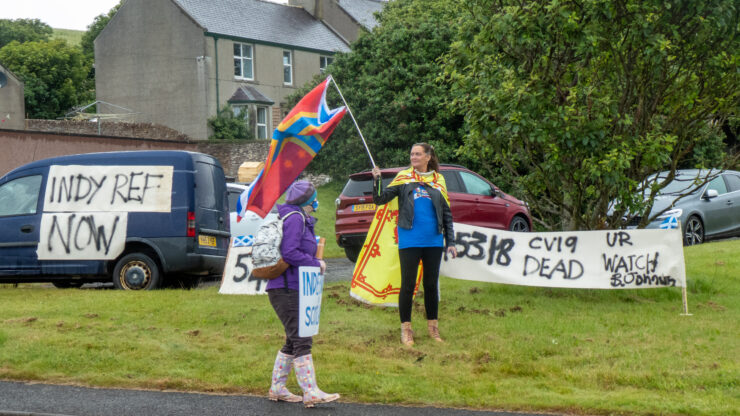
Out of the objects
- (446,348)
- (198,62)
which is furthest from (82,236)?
(198,62)

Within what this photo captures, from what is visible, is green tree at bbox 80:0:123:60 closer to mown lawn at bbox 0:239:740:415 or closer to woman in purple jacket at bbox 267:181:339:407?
mown lawn at bbox 0:239:740:415

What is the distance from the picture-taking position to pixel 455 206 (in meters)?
16.0

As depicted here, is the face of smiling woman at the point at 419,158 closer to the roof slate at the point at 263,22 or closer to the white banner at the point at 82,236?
the white banner at the point at 82,236

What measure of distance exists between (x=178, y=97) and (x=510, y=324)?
37734mm

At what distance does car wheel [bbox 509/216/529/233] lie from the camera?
57.3 feet

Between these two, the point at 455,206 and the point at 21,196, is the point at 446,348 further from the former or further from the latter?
the point at 455,206

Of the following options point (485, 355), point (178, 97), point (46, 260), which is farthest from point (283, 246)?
point (178, 97)

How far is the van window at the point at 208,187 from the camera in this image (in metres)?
12.5

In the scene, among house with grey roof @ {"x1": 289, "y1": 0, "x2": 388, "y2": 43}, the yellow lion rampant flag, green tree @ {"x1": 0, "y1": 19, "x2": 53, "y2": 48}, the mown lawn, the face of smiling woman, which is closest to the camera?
the mown lawn

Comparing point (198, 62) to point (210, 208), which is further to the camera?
point (198, 62)

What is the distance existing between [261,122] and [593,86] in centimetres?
3633

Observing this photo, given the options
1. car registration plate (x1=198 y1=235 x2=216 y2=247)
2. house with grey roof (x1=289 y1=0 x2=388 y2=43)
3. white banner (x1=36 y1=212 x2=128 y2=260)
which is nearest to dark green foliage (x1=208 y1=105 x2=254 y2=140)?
house with grey roof (x1=289 y1=0 x2=388 y2=43)

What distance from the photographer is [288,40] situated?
4831cm

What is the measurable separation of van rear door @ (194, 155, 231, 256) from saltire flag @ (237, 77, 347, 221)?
169 inches
